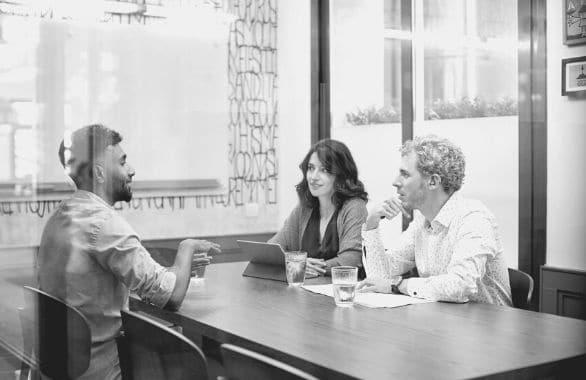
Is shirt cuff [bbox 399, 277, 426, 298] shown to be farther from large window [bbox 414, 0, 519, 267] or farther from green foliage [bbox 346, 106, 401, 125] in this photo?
green foliage [bbox 346, 106, 401, 125]

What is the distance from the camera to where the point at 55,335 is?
1.98 meters

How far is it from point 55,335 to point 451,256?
4.06 ft

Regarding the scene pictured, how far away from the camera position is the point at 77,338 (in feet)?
6.49

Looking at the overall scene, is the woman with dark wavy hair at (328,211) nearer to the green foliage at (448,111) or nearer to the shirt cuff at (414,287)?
the green foliage at (448,111)

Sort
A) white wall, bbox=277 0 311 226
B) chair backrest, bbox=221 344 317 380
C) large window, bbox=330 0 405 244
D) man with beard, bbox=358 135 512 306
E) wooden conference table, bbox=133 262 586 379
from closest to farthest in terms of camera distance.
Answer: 1. chair backrest, bbox=221 344 317 380
2. wooden conference table, bbox=133 262 586 379
3. man with beard, bbox=358 135 512 306
4. white wall, bbox=277 0 311 226
5. large window, bbox=330 0 405 244

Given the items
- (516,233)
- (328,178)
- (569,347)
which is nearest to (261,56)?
(328,178)

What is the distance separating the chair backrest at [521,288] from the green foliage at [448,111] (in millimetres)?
1034

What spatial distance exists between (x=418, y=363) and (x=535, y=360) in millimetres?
247

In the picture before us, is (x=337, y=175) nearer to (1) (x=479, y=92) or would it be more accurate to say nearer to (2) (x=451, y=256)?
(1) (x=479, y=92)

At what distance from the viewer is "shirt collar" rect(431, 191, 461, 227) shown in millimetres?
2352

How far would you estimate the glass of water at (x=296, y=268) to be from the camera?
2461mm

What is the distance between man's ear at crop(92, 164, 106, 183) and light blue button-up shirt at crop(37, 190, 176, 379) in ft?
0.17

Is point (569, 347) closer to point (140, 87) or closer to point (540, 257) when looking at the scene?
point (540, 257)

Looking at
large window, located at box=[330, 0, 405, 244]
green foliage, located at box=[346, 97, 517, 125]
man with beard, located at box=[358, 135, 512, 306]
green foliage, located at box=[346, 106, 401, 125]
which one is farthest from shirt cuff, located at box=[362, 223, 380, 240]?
green foliage, located at box=[346, 106, 401, 125]
